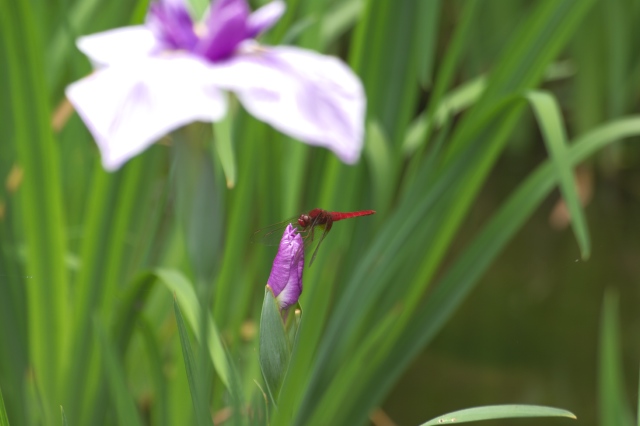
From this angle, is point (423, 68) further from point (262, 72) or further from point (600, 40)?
point (600, 40)

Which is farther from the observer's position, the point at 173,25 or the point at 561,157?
the point at 561,157

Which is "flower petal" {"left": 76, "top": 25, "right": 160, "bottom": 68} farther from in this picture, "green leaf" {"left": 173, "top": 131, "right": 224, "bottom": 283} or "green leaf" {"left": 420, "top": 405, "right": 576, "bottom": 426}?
"green leaf" {"left": 420, "top": 405, "right": 576, "bottom": 426}

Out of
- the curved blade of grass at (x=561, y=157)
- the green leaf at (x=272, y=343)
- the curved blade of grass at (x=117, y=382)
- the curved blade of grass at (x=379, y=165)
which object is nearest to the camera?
the green leaf at (x=272, y=343)

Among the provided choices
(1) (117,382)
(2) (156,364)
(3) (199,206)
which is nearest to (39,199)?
(2) (156,364)

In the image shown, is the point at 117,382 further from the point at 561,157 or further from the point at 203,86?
the point at 561,157

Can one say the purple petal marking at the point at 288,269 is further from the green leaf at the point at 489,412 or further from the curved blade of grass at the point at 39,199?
the curved blade of grass at the point at 39,199

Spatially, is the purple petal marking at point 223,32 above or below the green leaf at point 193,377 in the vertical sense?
above

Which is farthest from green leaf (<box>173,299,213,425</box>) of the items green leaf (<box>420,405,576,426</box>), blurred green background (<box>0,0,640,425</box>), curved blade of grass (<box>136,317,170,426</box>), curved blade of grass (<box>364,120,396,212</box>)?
curved blade of grass (<box>364,120,396,212</box>)

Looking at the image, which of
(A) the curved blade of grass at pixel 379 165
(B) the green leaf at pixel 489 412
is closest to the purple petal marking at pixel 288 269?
(B) the green leaf at pixel 489 412
